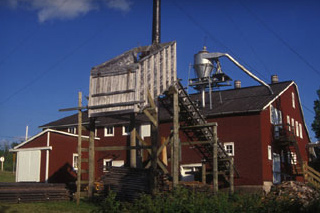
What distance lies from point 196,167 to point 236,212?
2052 centimetres

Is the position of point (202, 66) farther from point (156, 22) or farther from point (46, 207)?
point (46, 207)

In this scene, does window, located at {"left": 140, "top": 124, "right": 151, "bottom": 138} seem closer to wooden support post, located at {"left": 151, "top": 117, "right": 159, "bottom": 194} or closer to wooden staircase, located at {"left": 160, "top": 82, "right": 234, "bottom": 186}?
wooden staircase, located at {"left": 160, "top": 82, "right": 234, "bottom": 186}

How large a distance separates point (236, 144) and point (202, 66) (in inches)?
404

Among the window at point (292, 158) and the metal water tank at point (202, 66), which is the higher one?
the metal water tank at point (202, 66)

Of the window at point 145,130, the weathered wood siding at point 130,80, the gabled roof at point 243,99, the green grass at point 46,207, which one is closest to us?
the green grass at point 46,207

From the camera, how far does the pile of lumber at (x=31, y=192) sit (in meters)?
21.4

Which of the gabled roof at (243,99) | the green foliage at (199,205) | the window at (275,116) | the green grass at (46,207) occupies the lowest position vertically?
the green grass at (46,207)

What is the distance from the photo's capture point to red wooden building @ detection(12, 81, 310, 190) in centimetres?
3203

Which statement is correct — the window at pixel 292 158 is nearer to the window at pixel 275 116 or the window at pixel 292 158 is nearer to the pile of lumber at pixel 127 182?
the window at pixel 275 116

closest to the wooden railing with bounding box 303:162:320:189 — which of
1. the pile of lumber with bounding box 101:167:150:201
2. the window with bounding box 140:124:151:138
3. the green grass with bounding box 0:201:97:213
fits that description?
the window with bounding box 140:124:151:138

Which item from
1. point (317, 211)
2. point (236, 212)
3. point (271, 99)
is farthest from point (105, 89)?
point (271, 99)

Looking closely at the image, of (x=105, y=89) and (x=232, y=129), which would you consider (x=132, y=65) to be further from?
(x=232, y=129)

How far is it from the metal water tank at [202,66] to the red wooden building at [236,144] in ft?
8.54

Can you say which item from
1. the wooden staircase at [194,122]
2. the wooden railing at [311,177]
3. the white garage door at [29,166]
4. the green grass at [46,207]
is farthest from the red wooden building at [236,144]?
the green grass at [46,207]
